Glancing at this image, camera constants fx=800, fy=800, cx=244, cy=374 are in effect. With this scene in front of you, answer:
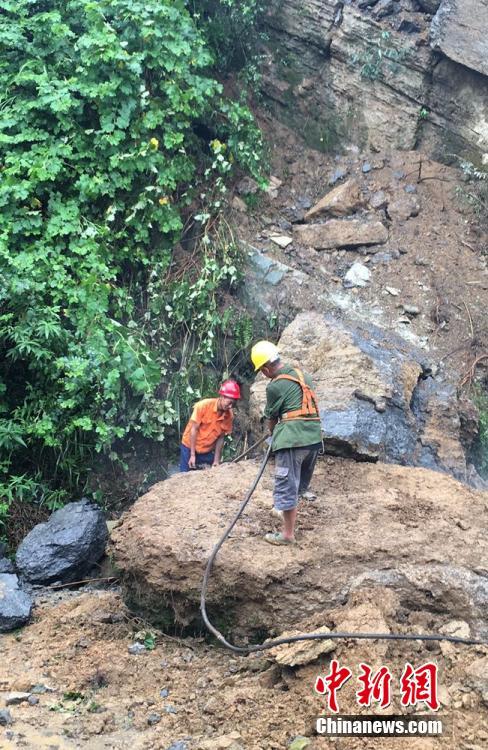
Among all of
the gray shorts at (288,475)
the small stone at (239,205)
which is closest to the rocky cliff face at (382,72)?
the small stone at (239,205)

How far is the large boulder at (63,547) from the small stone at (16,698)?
7.08 ft

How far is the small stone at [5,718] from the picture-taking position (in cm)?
454

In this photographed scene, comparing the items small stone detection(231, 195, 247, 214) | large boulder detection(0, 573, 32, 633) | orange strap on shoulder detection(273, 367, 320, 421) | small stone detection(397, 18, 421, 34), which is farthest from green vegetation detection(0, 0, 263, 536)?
orange strap on shoulder detection(273, 367, 320, 421)

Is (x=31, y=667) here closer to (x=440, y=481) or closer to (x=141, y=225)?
(x=440, y=481)

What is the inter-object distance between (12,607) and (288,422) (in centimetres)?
268

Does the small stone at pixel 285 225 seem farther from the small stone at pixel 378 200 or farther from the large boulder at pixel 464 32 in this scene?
the large boulder at pixel 464 32

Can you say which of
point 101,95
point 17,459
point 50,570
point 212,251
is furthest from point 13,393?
point 101,95

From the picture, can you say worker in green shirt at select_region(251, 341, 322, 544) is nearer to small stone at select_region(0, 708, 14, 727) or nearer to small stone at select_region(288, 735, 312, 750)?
small stone at select_region(288, 735, 312, 750)

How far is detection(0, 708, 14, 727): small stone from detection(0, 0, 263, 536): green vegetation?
322 centimetres

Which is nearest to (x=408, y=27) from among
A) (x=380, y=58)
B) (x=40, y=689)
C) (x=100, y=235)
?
(x=380, y=58)

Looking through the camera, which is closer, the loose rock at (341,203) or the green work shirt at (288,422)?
the green work shirt at (288,422)

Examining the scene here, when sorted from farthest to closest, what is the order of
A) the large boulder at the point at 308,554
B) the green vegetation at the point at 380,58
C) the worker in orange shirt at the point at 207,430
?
the green vegetation at the point at 380,58 → the worker in orange shirt at the point at 207,430 → the large boulder at the point at 308,554

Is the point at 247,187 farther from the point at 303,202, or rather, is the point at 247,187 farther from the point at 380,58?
the point at 380,58

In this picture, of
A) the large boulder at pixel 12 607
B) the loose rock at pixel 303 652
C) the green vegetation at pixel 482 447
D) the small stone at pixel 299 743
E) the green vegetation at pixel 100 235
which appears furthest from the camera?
the green vegetation at pixel 482 447
